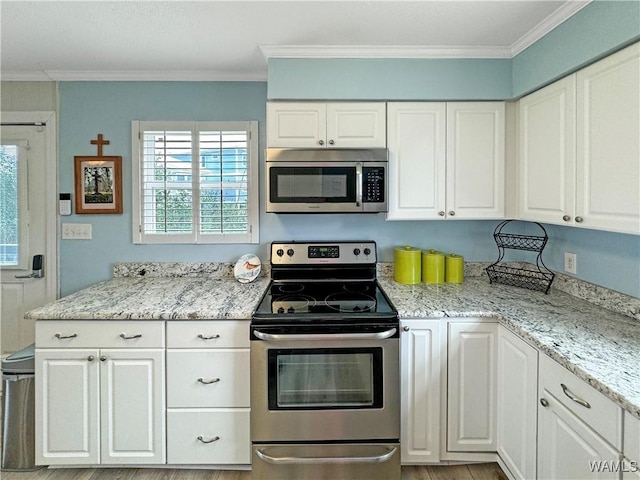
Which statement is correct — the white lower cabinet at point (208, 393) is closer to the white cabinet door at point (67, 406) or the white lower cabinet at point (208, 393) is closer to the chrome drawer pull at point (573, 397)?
the white cabinet door at point (67, 406)

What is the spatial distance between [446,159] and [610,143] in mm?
898

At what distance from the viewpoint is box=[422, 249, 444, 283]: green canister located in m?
2.52

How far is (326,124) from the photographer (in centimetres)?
235

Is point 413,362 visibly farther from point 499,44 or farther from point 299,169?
point 499,44

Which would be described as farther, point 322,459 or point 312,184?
point 312,184

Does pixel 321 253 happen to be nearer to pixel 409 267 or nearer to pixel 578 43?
pixel 409 267

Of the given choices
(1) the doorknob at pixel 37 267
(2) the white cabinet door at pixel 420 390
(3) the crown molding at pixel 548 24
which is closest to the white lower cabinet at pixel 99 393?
(1) the doorknob at pixel 37 267

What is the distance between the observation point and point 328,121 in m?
2.35

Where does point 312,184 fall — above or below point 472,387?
above

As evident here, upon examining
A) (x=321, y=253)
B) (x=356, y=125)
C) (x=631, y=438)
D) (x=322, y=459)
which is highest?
(x=356, y=125)

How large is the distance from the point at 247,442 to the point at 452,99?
2.23 meters

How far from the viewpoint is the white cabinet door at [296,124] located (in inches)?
92.0

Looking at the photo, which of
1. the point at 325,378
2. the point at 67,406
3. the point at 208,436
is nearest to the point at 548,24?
the point at 325,378
